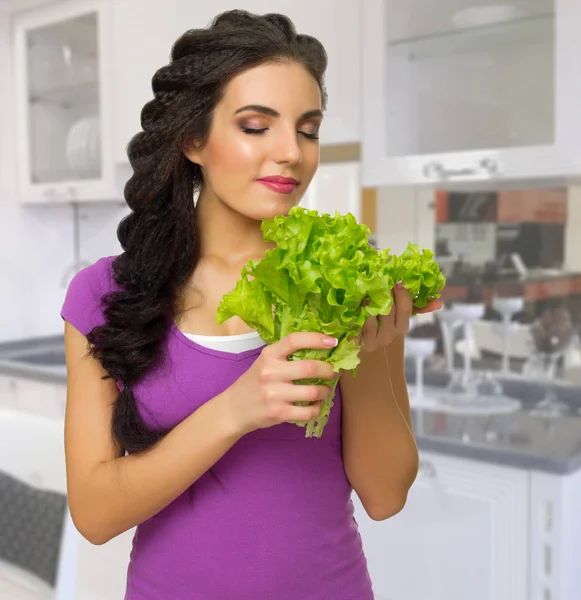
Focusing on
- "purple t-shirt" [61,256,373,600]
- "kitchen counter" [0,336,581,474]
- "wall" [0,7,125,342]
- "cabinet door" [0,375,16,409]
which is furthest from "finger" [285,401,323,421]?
"wall" [0,7,125,342]

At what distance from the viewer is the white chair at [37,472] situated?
136cm

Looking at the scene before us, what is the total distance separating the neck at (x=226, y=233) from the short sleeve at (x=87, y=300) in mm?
148

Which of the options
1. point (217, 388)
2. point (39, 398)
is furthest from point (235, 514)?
point (39, 398)

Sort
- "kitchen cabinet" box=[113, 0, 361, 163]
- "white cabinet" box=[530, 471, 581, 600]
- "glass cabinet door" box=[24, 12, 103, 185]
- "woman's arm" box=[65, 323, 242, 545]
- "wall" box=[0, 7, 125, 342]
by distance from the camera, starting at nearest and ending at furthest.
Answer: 1. "woman's arm" box=[65, 323, 242, 545]
2. "white cabinet" box=[530, 471, 581, 600]
3. "kitchen cabinet" box=[113, 0, 361, 163]
4. "glass cabinet door" box=[24, 12, 103, 185]
5. "wall" box=[0, 7, 125, 342]

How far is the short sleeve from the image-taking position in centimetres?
98

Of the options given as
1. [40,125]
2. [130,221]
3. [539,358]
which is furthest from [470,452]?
[40,125]

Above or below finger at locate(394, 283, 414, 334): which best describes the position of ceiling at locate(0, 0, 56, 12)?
above

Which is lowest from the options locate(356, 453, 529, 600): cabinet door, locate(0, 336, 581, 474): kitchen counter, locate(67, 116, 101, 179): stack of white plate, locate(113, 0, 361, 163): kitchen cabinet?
locate(356, 453, 529, 600): cabinet door

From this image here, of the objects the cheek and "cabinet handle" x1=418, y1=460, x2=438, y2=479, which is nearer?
the cheek

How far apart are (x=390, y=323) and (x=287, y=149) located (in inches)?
10.2

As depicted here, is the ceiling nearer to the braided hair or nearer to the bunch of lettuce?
the braided hair

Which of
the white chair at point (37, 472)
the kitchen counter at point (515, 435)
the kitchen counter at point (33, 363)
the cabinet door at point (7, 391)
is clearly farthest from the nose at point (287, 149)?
the cabinet door at point (7, 391)

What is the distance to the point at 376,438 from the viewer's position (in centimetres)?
99

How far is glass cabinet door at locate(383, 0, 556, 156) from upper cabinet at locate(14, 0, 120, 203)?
120 centimetres
